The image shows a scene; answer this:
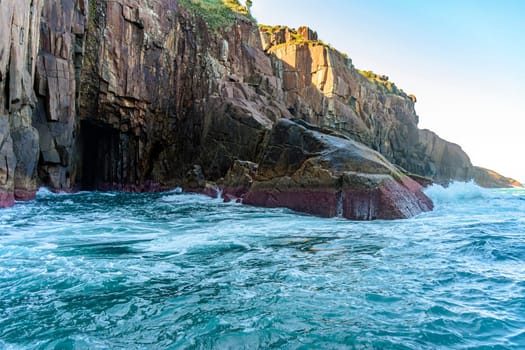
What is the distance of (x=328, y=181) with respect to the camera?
34.3 feet

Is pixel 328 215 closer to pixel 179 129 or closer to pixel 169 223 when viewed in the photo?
pixel 169 223

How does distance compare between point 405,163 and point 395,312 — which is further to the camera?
point 405,163

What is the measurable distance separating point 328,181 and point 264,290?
702 cm

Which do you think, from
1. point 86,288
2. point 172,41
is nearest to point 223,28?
point 172,41

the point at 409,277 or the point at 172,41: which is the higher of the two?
the point at 172,41

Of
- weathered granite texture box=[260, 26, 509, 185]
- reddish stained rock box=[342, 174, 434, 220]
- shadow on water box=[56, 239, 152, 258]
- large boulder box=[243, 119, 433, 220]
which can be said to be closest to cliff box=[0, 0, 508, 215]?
weathered granite texture box=[260, 26, 509, 185]

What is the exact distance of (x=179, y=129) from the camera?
84.1 ft

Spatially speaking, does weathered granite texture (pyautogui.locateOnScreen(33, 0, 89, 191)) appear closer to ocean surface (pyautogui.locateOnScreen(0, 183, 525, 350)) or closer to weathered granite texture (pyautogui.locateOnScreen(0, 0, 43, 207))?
weathered granite texture (pyautogui.locateOnScreen(0, 0, 43, 207))

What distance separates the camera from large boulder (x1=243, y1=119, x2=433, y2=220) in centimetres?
961

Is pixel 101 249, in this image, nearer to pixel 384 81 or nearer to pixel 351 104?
pixel 351 104

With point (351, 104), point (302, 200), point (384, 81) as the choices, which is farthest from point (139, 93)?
point (384, 81)

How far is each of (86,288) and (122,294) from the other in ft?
1.51

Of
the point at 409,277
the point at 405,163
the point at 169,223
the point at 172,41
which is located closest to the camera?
the point at 409,277

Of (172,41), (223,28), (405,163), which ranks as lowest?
(405,163)
